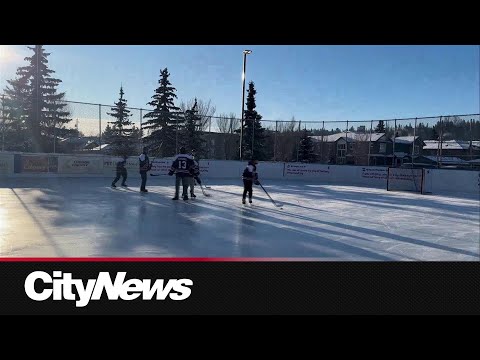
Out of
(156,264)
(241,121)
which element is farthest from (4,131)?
(156,264)

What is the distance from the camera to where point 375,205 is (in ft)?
36.1

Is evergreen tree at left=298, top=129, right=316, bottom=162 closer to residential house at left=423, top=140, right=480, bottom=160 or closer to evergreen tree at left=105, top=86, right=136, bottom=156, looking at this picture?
residential house at left=423, top=140, right=480, bottom=160

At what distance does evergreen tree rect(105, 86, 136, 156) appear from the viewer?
19.7m

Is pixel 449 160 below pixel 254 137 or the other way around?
below

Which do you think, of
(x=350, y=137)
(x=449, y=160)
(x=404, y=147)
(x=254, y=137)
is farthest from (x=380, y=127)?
(x=254, y=137)

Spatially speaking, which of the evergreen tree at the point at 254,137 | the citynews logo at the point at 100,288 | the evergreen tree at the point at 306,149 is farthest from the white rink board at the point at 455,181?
the citynews logo at the point at 100,288

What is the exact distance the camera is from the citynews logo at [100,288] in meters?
3.34

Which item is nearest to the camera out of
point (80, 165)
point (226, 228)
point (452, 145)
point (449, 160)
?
point (226, 228)

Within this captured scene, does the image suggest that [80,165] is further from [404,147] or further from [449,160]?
[449,160]

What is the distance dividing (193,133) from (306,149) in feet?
25.4

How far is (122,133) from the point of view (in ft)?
67.3

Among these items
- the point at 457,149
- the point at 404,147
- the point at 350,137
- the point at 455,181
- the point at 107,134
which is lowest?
the point at 455,181
